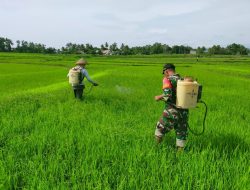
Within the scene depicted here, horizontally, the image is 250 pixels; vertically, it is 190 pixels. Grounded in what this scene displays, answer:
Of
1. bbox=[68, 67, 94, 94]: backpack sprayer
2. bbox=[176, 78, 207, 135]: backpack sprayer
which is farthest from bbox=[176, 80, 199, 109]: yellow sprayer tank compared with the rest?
bbox=[68, 67, 94, 94]: backpack sprayer

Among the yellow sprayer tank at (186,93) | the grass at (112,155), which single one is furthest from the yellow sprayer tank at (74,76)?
the yellow sprayer tank at (186,93)

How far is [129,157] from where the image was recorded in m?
3.39

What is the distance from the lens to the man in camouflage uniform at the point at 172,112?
389cm

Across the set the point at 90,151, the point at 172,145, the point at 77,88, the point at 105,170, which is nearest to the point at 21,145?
the point at 90,151

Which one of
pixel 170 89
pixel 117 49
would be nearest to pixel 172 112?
pixel 170 89

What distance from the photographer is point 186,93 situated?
142 inches

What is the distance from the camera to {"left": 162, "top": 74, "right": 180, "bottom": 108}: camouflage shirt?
387 cm

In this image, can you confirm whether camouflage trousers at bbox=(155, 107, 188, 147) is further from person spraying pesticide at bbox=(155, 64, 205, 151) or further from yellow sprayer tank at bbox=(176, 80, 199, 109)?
yellow sprayer tank at bbox=(176, 80, 199, 109)

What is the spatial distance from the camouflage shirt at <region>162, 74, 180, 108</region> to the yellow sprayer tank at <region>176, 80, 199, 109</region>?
7.5 inches

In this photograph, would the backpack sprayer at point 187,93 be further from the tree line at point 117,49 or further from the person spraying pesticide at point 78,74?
the tree line at point 117,49

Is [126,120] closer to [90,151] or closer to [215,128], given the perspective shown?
[215,128]

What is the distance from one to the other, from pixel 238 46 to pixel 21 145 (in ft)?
323

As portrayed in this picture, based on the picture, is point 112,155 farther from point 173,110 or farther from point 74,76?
point 74,76

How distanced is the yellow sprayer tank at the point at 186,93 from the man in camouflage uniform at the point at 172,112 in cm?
22
